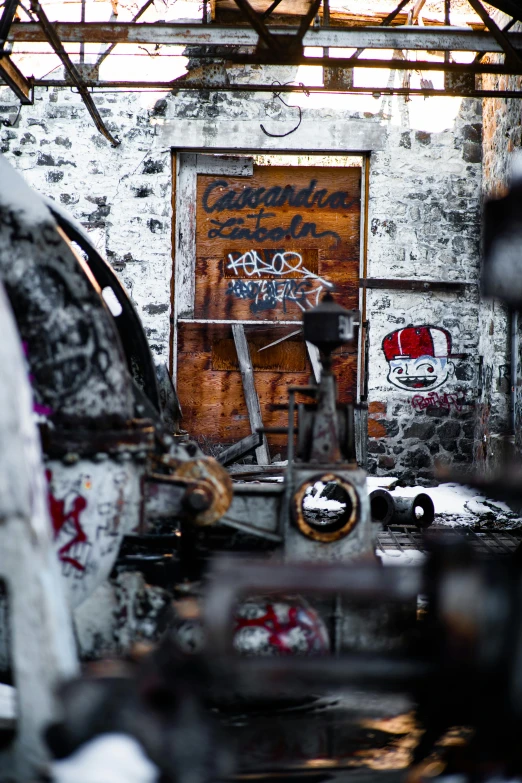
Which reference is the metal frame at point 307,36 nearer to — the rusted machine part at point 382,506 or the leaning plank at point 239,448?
the rusted machine part at point 382,506

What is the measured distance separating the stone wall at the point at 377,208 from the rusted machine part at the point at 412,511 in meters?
2.35

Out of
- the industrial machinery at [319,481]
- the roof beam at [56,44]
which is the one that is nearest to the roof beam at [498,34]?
the roof beam at [56,44]

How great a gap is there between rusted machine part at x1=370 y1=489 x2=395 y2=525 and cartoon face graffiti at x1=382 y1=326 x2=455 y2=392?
2.74 m

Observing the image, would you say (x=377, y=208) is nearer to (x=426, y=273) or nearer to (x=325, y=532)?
(x=426, y=273)

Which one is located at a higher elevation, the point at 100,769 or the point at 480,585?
the point at 480,585

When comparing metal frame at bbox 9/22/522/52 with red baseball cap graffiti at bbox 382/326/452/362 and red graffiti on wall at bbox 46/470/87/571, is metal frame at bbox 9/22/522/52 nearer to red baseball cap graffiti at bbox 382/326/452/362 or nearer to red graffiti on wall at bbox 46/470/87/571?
red baseball cap graffiti at bbox 382/326/452/362

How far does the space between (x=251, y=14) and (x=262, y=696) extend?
16.0 feet

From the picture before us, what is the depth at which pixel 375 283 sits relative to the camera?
31.3 ft

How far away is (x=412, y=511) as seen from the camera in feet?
23.2

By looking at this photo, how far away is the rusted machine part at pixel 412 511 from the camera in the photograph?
7.08 meters

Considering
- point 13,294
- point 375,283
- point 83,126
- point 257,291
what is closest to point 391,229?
point 375,283

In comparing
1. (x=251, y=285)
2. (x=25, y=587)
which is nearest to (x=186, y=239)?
(x=251, y=285)

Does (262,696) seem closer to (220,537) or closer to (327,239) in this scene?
(220,537)

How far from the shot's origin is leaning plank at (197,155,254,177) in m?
9.60
